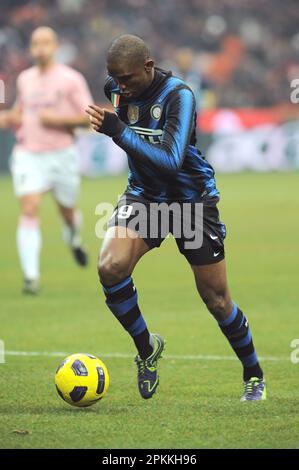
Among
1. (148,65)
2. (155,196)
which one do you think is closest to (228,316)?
(155,196)

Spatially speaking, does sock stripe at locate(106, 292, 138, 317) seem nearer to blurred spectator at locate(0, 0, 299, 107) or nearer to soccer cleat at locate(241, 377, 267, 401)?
soccer cleat at locate(241, 377, 267, 401)

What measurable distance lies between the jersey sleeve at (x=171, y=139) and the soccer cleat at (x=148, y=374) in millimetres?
1241

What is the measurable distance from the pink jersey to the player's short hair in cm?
630

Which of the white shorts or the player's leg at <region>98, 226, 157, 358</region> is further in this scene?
the white shorts

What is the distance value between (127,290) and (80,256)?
291 inches

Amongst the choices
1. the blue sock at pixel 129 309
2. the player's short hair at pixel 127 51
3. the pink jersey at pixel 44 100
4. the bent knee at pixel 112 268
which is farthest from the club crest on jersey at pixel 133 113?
the pink jersey at pixel 44 100

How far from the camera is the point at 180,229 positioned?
6.77 m

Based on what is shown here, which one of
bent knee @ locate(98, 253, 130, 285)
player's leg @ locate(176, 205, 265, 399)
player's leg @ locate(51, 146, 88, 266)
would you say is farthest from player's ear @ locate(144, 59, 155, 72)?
player's leg @ locate(51, 146, 88, 266)

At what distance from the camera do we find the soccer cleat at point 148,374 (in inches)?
265

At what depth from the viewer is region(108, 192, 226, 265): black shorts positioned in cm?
674

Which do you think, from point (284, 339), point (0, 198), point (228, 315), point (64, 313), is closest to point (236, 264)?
point (64, 313)

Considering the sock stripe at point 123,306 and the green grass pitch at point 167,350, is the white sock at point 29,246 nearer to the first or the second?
the green grass pitch at point 167,350
